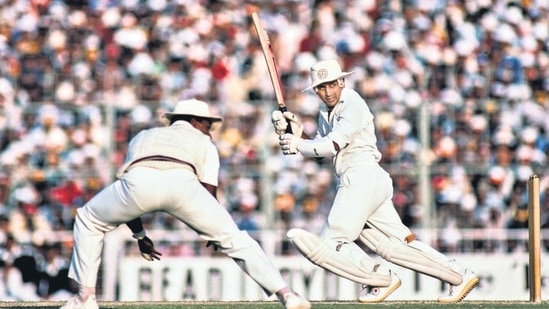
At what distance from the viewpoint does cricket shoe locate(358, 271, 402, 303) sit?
35.4 ft

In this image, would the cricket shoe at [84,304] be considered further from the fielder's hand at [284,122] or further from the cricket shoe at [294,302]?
the fielder's hand at [284,122]

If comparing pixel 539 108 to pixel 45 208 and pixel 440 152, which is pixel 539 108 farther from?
pixel 45 208

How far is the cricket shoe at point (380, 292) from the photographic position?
10.8 meters

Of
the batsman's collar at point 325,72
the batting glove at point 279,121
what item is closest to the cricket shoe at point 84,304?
the batting glove at point 279,121

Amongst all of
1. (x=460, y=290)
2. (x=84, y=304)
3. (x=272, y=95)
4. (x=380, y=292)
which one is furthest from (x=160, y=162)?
(x=272, y=95)

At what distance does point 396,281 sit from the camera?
10812 mm

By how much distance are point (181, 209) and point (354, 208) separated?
1986 mm

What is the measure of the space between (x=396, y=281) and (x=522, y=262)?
4.96 metres

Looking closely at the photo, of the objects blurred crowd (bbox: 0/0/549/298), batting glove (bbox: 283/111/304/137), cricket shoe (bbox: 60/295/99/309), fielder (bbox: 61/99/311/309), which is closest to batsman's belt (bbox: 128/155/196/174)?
fielder (bbox: 61/99/311/309)

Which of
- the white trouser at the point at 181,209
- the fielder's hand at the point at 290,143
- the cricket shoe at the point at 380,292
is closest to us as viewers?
the white trouser at the point at 181,209

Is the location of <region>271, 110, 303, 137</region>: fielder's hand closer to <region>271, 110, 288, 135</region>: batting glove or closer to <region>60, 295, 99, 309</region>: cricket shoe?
<region>271, 110, 288, 135</region>: batting glove

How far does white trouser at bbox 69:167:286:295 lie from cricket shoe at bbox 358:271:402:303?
7.43 feet

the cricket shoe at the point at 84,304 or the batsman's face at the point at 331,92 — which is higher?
the batsman's face at the point at 331,92

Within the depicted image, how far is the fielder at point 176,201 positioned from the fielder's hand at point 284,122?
4.81ft
